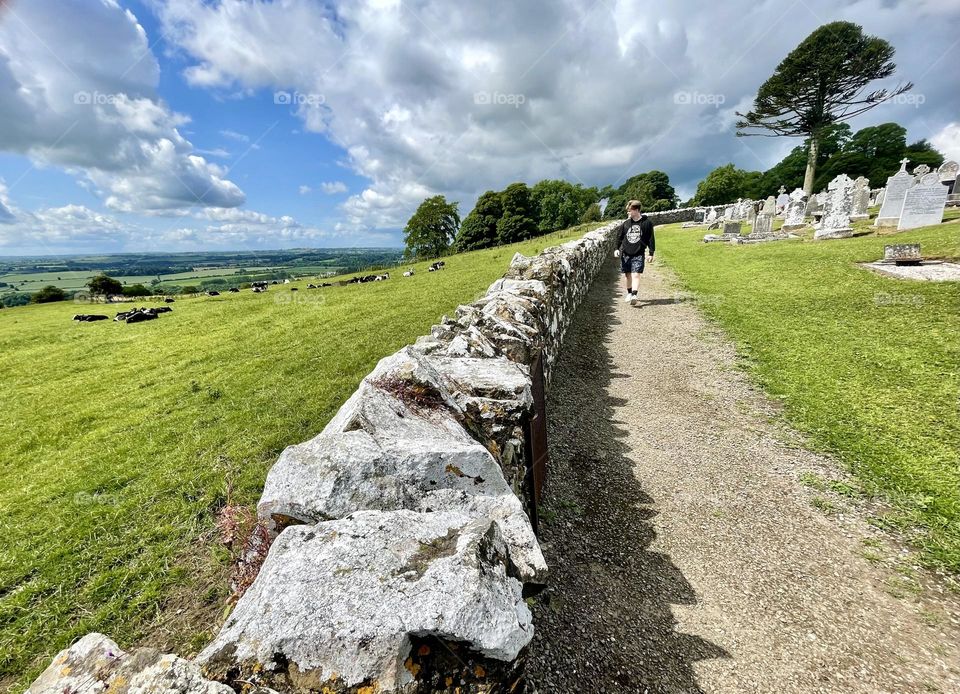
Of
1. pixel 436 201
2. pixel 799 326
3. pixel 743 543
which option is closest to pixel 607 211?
pixel 436 201

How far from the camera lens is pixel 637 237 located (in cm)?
1065

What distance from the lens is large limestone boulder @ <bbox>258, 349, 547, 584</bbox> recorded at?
7.14 feet

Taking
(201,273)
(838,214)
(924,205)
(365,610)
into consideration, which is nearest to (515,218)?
(838,214)

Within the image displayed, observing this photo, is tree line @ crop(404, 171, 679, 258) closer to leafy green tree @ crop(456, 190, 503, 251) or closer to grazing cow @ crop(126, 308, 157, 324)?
leafy green tree @ crop(456, 190, 503, 251)

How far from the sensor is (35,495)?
13.8 feet

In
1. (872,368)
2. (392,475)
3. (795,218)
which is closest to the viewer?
(392,475)

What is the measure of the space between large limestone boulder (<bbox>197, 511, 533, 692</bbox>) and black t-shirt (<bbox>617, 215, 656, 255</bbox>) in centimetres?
1036

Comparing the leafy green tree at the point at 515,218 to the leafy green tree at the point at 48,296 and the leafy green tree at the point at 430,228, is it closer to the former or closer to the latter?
the leafy green tree at the point at 430,228

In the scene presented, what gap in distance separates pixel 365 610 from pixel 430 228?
65.9 meters

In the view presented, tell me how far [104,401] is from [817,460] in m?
10.4

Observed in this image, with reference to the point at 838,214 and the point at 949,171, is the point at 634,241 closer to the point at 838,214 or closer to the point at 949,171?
the point at 838,214

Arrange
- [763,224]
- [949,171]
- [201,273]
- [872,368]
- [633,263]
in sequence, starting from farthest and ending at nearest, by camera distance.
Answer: [201,273] → [949,171] → [763,224] → [633,263] → [872,368]

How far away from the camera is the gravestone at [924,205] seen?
1576cm

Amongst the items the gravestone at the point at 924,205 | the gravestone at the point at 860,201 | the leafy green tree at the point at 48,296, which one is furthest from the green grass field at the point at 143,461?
the leafy green tree at the point at 48,296
